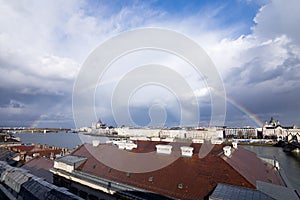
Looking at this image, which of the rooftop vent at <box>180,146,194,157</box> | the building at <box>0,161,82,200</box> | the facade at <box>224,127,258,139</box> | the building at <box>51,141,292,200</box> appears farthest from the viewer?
the facade at <box>224,127,258,139</box>

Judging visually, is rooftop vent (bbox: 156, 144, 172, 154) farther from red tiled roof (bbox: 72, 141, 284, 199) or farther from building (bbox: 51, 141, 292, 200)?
red tiled roof (bbox: 72, 141, 284, 199)

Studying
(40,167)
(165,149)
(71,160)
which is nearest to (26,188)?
(165,149)

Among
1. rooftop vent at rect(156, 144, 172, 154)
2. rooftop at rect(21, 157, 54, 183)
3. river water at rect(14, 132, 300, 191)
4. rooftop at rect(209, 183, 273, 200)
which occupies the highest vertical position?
rooftop vent at rect(156, 144, 172, 154)

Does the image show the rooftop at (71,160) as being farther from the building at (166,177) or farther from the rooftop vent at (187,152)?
the rooftop vent at (187,152)

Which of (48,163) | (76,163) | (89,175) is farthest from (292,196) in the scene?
(48,163)

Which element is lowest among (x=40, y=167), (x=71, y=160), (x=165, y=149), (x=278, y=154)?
(x=278, y=154)

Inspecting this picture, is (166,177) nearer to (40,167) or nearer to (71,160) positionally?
(71,160)

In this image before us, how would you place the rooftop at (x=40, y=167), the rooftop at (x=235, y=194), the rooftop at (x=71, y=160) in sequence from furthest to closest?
1. the rooftop at (x=40, y=167)
2. the rooftop at (x=71, y=160)
3. the rooftop at (x=235, y=194)

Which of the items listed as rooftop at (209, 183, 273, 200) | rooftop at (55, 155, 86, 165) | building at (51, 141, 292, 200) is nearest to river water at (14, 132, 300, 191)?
rooftop at (55, 155, 86, 165)

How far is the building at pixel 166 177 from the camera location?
36.3 ft

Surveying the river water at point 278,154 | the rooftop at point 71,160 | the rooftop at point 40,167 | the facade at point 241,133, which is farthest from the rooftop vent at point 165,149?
the facade at point 241,133

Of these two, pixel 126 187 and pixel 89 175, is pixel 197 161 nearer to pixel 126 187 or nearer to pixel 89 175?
pixel 126 187

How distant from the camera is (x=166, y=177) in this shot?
1243 centimetres

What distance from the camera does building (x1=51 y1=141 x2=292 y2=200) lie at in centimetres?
1108
